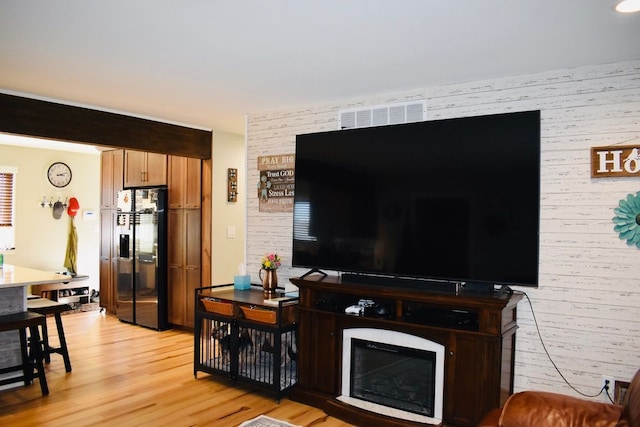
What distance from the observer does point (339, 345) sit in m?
3.38

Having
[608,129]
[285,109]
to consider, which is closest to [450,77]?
[608,129]

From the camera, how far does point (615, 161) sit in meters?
2.82

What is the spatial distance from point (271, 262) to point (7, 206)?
524cm

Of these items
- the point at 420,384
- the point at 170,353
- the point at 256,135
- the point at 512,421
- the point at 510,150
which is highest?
the point at 256,135

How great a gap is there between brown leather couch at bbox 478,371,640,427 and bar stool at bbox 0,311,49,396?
3276 mm

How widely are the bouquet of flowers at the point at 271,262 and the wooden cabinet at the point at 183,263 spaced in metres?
1.59

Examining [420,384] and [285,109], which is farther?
[285,109]

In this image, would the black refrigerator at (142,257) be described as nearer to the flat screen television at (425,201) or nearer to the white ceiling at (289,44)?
the white ceiling at (289,44)

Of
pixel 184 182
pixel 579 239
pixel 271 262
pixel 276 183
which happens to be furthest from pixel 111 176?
pixel 579 239

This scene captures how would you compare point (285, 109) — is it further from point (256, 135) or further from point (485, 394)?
point (485, 394)

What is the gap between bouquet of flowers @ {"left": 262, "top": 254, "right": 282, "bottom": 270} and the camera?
4.00 metres

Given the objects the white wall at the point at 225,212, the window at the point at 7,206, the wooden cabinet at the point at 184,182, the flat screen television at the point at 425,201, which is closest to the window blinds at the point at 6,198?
the window at the point at 7,206

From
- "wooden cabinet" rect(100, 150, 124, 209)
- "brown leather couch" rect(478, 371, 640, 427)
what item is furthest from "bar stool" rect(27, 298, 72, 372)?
"brown leather couch" rect(478, 371, 640, 427)

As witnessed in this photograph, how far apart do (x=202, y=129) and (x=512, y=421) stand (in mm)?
4284
